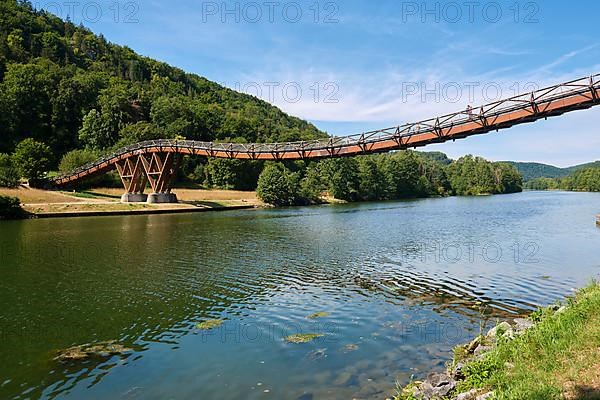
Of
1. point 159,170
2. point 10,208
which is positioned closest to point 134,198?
point 159,170

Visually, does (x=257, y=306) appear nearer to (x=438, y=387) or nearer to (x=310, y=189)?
(x=438, y=387)

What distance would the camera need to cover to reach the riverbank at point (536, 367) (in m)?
6.78

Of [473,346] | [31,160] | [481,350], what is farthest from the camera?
[31,160]

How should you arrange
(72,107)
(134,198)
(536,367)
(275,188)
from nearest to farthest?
(536,367) → (134,198) → (275,188) → (72,107)

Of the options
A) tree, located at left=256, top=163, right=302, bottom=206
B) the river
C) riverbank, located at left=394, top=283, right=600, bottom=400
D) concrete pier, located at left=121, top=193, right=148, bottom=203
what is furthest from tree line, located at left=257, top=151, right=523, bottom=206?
riverbank, located at left=394, top=283, right=600, bottom=400

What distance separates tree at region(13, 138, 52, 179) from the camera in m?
66.6

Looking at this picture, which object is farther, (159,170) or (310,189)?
(310,189)

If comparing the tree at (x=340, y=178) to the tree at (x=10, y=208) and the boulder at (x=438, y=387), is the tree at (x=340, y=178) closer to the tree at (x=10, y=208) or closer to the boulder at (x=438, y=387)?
the tree at (x=10, y=208)

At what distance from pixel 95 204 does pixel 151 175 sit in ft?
33.6

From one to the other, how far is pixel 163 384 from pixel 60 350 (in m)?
3.94

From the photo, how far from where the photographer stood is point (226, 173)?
105 m

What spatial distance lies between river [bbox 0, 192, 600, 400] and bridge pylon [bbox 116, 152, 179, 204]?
3353 cm

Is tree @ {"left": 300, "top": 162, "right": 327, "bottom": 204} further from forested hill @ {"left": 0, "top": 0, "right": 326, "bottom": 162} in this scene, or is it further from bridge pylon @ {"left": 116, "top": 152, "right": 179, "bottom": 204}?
bridge pylon @ {"left": 116, "top": 152, "right": 179, "bottom": 204}

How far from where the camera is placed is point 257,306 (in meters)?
16.5
